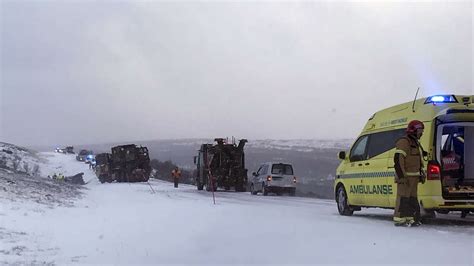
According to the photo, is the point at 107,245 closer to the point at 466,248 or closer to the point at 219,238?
the point at 219,238

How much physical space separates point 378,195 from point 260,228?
3110mm

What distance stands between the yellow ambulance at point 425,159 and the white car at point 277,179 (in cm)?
1531

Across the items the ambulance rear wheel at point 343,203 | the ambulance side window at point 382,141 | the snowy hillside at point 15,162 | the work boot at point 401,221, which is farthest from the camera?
the snowy hillside at point 15,162

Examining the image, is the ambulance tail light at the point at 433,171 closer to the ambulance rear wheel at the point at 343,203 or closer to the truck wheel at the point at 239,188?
the ambulance rear wheel at the point at 343,203

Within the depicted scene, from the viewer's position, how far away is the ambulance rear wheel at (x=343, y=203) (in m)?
12.9

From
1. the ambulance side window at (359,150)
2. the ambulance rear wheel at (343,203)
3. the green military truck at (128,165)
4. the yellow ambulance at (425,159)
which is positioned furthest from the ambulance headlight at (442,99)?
the green military truck at (128,165)


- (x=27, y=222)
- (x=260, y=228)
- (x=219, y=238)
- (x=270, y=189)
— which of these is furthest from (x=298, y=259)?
(x=270, y=189)

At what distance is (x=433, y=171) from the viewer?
10023 mm

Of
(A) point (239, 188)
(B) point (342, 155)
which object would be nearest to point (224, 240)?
(B) point (342, 155)

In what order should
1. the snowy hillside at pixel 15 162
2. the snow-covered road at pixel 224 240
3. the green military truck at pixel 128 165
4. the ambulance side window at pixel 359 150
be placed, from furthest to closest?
1. the snowy hillside at pixel 15 162
2. the green military truck at pixel 128 165
3. the ambulance side window at pixel 359 150
4. the snow-covered road at pixel 224 240

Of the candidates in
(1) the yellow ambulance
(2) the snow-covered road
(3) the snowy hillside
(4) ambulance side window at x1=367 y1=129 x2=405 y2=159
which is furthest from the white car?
(3) the snowy hillside

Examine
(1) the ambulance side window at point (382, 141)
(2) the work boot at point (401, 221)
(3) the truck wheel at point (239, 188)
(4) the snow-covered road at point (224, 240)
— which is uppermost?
(1) the ambulance side window at point (382, 141)

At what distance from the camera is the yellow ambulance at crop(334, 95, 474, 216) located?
10.1 metres

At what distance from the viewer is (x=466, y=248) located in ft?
25.3
